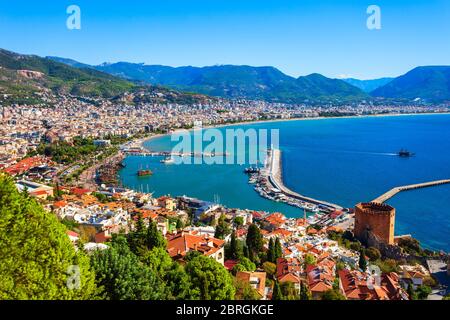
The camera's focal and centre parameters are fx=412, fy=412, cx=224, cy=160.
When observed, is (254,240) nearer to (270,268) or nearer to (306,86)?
(270,268)

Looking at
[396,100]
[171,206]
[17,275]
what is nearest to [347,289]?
[17,275]

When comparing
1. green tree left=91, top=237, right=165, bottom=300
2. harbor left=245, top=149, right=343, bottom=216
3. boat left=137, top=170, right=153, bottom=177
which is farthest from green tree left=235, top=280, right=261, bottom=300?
boat left=137, top=170, right=153, bottom=177

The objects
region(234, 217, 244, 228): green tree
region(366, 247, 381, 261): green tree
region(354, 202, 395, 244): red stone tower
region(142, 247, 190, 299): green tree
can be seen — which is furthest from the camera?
region(234, 217, 244, 228): green tree

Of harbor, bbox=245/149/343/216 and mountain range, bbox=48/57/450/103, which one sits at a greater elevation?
mountain range, bbox=48/57/450/103

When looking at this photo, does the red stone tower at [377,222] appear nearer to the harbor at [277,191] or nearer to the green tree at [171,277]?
the harbor at [277,191]

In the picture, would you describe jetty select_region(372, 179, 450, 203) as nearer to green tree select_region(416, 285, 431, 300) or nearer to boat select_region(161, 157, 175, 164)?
green tree select_region(416, 285, 431, 300)
